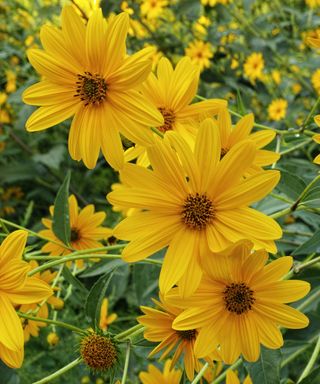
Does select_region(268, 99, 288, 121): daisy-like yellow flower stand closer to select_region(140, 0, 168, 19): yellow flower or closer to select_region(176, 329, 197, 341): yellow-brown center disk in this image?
select_region(140, 0, 168, 19): yellow flower

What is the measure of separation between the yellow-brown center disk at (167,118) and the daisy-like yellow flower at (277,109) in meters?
1.63

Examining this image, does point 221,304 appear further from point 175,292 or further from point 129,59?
point 129,59

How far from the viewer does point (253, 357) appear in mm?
701

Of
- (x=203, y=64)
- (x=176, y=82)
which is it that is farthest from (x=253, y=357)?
(x=203, y=64)

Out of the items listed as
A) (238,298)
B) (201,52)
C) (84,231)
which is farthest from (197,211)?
(201,52)

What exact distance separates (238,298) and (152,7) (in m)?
1.88

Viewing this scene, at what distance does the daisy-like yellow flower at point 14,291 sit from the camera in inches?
27.0

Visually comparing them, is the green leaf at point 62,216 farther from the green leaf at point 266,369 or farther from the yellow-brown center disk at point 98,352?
the green leaf at point 266,369

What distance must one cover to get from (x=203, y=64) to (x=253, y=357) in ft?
6.11

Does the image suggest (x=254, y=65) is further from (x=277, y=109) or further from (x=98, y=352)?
(x=98, y=352)

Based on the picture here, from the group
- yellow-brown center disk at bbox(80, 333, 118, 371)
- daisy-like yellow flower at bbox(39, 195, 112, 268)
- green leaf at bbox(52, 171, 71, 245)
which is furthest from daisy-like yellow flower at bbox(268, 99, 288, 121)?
yellow-brown center disk at bbox(80, 333, 118, 371)

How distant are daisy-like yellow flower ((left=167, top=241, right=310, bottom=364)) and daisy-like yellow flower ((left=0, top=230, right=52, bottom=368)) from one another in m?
0.17

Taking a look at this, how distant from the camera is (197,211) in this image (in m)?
0.70

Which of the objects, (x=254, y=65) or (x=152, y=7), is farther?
(x=254, y=65)
